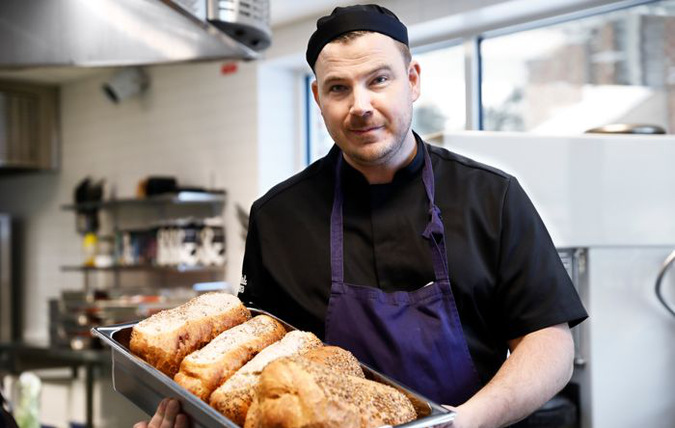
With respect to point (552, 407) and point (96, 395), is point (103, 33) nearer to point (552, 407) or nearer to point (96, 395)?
point (552, 407)

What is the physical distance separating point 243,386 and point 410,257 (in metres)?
0.50

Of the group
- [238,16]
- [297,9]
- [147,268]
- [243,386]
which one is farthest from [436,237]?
[147,268]

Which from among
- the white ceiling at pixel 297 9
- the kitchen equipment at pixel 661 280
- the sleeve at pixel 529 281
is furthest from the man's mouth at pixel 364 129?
the white ceiling at pixel 297 9

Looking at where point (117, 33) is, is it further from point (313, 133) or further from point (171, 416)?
point (313, 133)

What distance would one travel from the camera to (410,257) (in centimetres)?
143

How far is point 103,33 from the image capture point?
1.73 metres

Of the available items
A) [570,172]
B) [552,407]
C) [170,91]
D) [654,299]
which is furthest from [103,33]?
[170,91]

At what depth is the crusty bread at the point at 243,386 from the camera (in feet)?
3.32

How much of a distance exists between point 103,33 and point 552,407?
1.75 meters

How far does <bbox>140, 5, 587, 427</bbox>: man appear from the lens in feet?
4.35

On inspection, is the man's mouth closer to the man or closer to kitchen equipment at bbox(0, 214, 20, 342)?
the man

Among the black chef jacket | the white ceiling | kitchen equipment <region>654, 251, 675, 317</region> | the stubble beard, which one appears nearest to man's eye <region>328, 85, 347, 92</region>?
the stubble beard

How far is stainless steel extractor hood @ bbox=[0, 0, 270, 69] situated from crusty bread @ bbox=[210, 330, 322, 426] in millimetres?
798

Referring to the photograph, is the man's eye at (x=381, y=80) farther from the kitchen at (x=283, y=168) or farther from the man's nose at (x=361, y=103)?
the kitchen at (x=283, y=168)
